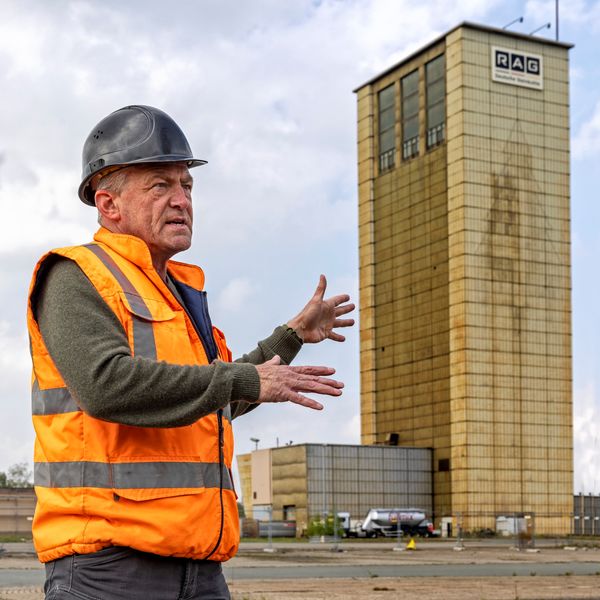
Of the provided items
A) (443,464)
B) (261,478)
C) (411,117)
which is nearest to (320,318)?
(443,464)

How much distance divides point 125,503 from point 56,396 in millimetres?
380

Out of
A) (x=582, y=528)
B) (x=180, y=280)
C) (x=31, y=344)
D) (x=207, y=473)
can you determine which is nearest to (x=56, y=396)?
(x=31, y=344)

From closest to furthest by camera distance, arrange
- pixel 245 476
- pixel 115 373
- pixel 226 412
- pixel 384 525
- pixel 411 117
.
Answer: pixel 115 373 → pixel 226 412 → pixel 384 525 → pixel 411 117 → pixel 245 476

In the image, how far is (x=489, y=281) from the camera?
121m

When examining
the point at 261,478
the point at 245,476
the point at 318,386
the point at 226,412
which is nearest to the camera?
the point at 318,386

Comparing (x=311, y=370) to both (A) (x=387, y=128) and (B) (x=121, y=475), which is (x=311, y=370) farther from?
(A) (x=387, y=128)

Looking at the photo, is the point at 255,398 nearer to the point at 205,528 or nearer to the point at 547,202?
the point at 205,528

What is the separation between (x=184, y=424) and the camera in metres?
3.49

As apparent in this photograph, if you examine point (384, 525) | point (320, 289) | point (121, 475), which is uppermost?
point (320, 289)

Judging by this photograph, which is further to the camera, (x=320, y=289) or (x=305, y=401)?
(x=320, y=289)

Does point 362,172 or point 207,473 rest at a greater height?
point 362,172

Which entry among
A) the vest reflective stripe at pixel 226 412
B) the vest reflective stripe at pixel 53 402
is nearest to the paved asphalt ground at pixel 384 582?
the vest reflective stripe at pixel 226 412

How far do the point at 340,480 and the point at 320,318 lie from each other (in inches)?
4509

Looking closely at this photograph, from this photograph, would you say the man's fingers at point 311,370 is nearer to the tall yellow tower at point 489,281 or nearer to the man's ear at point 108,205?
the man's ear at point 108,205
